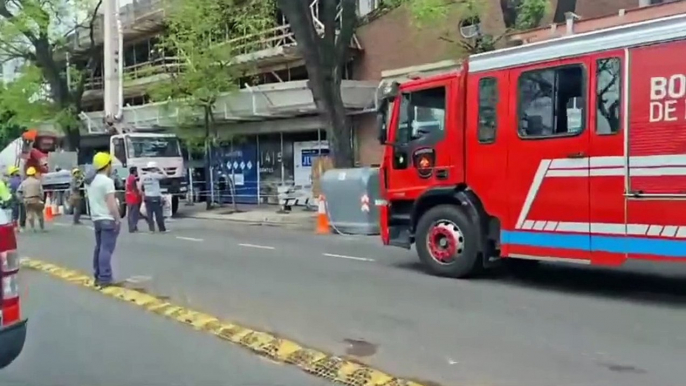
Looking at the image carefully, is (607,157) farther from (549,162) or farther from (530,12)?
(530,12)

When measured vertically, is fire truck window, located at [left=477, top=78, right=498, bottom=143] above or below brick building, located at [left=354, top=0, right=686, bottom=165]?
below

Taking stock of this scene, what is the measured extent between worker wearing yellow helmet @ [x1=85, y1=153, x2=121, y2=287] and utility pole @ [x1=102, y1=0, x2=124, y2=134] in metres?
22.5

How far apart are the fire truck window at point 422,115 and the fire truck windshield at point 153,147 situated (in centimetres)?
1713

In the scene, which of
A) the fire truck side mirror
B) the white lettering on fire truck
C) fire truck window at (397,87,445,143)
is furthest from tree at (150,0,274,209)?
the white lettering on fire truck

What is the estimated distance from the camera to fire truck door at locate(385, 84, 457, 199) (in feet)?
34.2

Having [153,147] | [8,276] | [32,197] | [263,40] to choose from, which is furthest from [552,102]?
[153,147]

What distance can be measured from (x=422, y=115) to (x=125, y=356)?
555 centimetres

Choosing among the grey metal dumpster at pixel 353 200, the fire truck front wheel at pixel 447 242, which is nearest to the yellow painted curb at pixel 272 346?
the fire truck front wheel at pixel 447 242

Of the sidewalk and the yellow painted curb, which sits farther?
the sidewalk

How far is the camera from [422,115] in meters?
10.7

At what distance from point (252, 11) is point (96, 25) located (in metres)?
20.0

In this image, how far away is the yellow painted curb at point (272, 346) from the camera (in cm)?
602

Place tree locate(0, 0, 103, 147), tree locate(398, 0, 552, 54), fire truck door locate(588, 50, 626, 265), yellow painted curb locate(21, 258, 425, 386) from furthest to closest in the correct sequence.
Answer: tree locate(0, 0, 103, 147)
tree locate(398, 0, 552, 54)
fire truck door locate(588, 50, 626, 265)
yellow painted curb locate(21, 258, 425, 386)

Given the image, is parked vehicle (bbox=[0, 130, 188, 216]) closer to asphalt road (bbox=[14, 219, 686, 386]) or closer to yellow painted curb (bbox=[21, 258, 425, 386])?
asphalt road (bbox=[14, 219, 686, 386])
